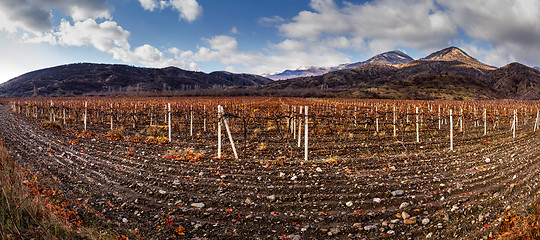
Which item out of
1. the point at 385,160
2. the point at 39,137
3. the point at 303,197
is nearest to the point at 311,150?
the point at 385,160

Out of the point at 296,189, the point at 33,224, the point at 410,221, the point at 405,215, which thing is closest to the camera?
the point at 33,224

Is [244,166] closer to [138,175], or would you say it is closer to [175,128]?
[138,175]

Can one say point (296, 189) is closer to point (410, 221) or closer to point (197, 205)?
point (197, 205)

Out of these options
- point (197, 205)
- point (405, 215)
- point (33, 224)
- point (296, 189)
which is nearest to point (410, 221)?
point (405, 215)

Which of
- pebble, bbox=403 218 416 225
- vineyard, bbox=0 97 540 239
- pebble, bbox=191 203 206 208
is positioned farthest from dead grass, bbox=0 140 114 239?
pebble, bbox=403 218 416 225

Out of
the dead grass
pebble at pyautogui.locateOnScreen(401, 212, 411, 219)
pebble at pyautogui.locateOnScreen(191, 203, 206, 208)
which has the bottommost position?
pebble at pyautogui.locateOnScreen(191, 203, 206, 208)

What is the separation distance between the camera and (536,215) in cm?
475

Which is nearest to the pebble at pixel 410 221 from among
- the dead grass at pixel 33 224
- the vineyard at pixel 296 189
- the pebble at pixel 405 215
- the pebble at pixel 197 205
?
the vineyard at pixel 296 189

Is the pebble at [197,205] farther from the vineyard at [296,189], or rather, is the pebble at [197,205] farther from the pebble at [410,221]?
the pebble at [410,221]

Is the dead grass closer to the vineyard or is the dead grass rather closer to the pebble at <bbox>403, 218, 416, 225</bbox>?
the vineyard

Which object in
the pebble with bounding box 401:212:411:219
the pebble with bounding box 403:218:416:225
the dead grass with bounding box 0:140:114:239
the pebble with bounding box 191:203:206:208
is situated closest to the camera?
the dead grass with bounding box 0:140:114:239

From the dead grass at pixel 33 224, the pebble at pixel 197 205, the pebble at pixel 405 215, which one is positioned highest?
the dead grass at pixel 33 224

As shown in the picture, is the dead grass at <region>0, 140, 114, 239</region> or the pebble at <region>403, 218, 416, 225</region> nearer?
the dead grass at <region>0, 140, 114, 239</region>

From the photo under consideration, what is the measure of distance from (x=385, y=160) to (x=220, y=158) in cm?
653
